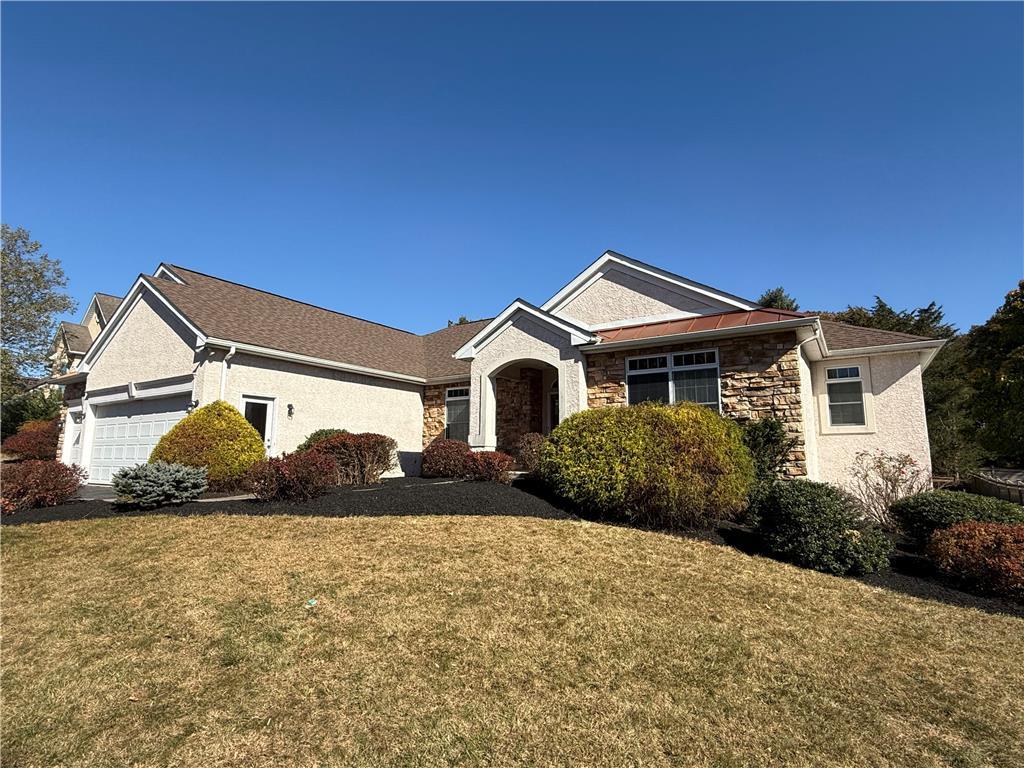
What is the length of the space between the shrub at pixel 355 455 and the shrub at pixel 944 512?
1106cm

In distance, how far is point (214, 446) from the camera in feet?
38.4

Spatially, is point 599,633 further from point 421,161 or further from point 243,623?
point 421,161

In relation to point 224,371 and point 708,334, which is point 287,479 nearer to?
point 224,371

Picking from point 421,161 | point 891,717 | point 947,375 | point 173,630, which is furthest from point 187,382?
point 947,375

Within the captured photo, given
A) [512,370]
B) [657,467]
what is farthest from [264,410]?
[657,467]

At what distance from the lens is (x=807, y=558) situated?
7.13 m

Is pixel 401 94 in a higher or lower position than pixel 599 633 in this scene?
higher

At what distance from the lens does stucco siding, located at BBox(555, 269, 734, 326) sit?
14.6 m

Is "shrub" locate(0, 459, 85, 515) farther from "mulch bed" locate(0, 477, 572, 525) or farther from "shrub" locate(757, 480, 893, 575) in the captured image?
"shrub" locate(757, 480, 893, 575)

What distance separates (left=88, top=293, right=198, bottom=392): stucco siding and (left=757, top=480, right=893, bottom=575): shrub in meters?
14.1

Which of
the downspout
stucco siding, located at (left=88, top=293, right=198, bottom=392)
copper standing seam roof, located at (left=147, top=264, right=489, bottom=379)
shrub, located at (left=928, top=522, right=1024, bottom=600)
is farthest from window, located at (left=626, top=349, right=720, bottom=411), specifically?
stucco siding, located at (left=88, top=293, right=198, bottom=392)

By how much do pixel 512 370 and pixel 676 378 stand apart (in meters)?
5.41

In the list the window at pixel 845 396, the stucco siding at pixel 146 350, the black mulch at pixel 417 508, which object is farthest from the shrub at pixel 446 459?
the window at pixel 845 396

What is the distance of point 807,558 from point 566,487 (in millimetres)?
4016
